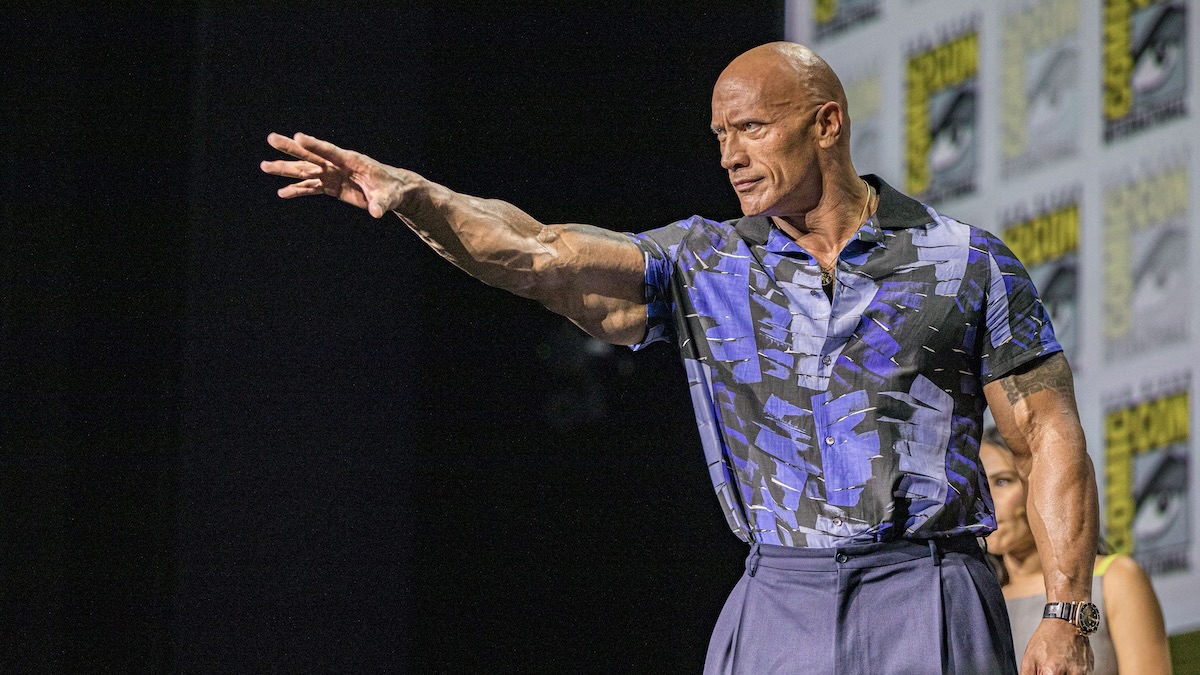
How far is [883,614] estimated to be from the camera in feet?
6.99

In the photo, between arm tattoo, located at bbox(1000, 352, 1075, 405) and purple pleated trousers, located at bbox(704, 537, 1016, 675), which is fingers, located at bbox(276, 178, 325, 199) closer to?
purple pleated trousers, located at bbox(704, 537, 1016, 675)

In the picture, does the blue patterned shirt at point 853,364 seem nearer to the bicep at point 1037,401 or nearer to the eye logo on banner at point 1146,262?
the bicep at point 1037,401

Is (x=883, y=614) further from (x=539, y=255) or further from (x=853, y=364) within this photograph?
(x=539, y=255)

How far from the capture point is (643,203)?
397 centimetres

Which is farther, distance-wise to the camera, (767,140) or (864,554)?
(767,140)

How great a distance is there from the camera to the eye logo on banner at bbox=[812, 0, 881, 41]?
3.95m

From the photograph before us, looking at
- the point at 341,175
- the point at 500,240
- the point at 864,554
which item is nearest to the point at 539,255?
the point at 500,240

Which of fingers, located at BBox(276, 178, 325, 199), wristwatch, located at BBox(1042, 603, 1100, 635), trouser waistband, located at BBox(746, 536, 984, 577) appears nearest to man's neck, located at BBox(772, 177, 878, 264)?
trouser waistband, located at BBox(746, 536, 984, 577)

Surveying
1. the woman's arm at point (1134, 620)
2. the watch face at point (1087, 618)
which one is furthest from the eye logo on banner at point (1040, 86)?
the watch face at point (1087, 618)

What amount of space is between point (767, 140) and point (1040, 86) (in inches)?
64.0

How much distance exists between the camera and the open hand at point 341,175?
2012 mm

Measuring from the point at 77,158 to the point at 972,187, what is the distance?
6.90ft

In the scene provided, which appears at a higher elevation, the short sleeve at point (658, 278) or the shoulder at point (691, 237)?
the shoulder at point (691, 237)

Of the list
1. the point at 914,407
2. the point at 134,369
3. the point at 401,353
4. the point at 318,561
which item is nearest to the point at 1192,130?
the point at 914,407
